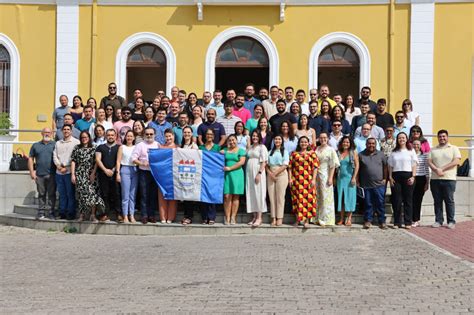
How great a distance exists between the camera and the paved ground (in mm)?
7398

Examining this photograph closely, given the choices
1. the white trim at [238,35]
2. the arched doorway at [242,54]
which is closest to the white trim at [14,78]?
the white trim at [238,35]

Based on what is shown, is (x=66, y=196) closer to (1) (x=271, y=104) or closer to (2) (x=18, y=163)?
(2) (x=18, y=163)

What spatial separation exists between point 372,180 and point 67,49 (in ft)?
31.2

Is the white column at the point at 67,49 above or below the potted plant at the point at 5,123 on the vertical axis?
above

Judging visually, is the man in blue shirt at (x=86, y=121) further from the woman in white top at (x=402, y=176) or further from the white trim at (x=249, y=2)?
the woman in white top at (x=402, y=176)

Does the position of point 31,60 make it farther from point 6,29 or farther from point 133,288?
point 133,288

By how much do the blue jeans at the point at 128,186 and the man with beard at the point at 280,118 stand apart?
2781mm

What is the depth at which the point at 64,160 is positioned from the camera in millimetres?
13250

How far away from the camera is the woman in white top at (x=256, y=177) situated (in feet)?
41.5

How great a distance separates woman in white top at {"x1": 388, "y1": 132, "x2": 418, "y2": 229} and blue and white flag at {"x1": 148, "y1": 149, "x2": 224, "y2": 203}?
3.20 m

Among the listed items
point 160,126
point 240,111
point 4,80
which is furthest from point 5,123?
point 240,111

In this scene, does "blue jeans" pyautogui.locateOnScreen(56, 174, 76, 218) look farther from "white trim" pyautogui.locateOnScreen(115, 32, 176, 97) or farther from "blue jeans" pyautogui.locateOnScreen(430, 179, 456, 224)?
"blue jeans" pyautogui.locateOnScreen(430, 179, 456, 224)

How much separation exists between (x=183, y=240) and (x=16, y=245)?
112 inches

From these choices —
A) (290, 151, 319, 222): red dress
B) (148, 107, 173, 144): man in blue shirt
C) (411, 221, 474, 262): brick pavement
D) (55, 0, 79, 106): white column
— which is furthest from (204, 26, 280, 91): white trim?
(411, 221, 474, 262): brick pavement
